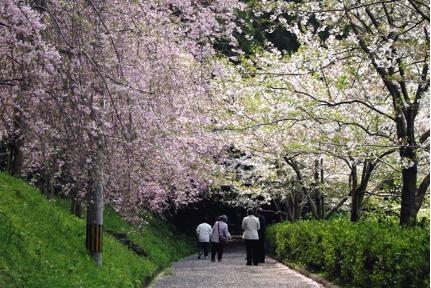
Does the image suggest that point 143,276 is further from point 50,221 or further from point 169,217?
point 169,217

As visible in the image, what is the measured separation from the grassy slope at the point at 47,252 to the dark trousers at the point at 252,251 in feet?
15.4

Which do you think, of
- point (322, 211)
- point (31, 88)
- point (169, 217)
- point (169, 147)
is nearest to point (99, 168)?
point (31, 88)

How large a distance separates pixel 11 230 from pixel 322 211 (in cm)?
1547

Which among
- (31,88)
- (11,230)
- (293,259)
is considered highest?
(31,88)

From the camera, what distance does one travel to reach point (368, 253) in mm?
9430

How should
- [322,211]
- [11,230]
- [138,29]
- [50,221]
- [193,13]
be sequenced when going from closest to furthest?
[138,29] < [11,230] < [193,13] < [50,221] < [322,211]

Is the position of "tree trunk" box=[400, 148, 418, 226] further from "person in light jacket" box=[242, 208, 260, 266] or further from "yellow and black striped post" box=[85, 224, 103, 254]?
"person in light jacket" box=[242, 208, 260, 266]

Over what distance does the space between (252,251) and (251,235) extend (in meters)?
0.71

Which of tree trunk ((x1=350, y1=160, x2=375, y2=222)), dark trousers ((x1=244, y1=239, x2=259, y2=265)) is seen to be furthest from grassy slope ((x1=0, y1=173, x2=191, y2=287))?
tree trunk ((x1=350, y1=160, x2=375, y2=222))

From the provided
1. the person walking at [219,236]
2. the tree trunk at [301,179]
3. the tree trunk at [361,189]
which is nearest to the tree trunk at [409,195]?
the tree trunk at [361,189]

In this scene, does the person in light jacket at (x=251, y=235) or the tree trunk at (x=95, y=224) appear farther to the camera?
the person in light jacket at (x=251, y=235)

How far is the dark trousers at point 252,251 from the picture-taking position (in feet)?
59.9

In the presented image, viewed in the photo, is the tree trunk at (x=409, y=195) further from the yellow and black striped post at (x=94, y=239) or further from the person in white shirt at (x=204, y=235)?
the person in white shirt at (x=204, y=235)

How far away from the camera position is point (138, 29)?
6.97 meters
